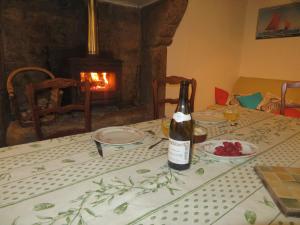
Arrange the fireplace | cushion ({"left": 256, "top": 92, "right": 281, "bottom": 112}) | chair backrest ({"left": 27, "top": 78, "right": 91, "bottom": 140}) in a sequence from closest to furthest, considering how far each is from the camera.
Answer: chair backrest ({"left": 27, "top": 78, "right": 91, "bottom": 140}), the fireplace, cushion ({"left": 256, "top": 92, "right": 281, "bottom": 112})

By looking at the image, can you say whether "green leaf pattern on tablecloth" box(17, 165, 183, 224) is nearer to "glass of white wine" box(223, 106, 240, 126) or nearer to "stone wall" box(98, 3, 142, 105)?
"glass of white wine" box(223, 106, 240, 126)

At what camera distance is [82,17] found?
95.5 inches

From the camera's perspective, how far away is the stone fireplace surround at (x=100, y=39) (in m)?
2.10

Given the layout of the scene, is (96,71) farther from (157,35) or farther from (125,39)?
(157,35)

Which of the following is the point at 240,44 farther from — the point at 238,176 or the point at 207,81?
the point at 238,176

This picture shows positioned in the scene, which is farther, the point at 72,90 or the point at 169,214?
the point at 72,90

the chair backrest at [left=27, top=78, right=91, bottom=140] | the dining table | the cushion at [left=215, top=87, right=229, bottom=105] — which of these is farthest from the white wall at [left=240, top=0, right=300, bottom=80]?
the chair backrest at [left=27, top=78, right=91, bottom=140]

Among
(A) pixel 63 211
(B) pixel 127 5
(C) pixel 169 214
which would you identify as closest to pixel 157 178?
(C) pixel 169 214

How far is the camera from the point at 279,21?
3295 millimetres

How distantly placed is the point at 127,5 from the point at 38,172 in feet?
8.34

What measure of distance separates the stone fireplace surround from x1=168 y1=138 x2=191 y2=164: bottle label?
175 cm

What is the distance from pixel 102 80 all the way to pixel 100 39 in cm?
52

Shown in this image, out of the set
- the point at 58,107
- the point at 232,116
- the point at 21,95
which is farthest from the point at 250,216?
the point at 21,95

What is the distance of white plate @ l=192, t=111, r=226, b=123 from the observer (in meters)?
1.19
